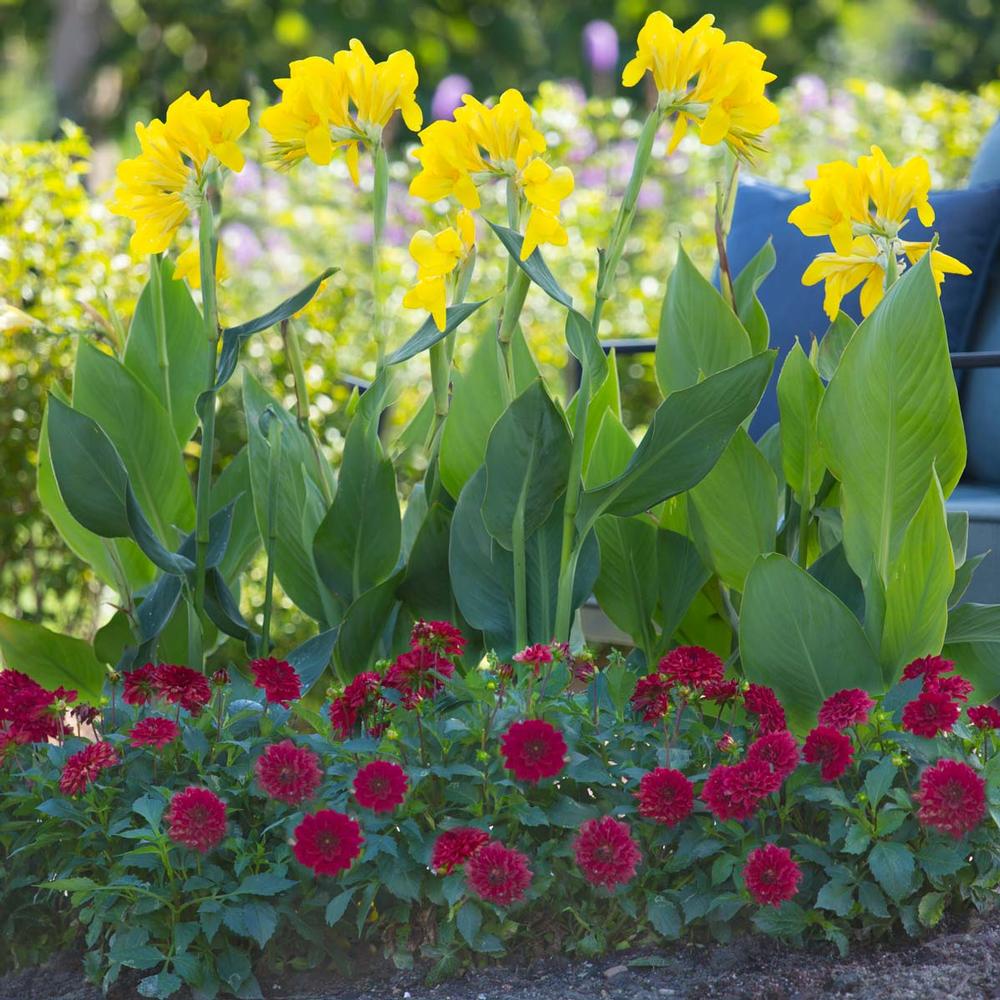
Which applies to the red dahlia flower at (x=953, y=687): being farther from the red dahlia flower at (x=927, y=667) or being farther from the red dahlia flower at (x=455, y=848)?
the red dahlia flower at (x=455, y=848)

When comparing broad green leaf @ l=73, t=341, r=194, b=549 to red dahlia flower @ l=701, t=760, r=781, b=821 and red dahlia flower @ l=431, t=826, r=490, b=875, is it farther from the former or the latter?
red dahlia flower @ l=701, t=760, r=781, b=821

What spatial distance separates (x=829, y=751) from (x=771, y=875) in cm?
13

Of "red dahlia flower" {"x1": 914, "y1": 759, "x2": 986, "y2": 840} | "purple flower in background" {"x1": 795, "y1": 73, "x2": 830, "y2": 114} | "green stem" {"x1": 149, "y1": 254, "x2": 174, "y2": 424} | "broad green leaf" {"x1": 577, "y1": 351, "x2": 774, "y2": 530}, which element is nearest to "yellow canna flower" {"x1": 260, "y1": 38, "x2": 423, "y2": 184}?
"green stem" {"x1": 149, "y1": 254, "x2": 174, "y2": 424}

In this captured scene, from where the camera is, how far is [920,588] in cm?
144

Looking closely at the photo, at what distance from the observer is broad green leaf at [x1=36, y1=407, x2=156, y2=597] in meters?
1.89

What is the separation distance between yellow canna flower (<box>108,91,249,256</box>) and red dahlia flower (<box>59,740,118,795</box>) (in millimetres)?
618

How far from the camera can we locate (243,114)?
1.53 metres

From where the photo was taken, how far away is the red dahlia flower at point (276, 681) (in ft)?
4.44

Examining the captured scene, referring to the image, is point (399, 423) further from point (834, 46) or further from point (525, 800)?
point (834, 46)

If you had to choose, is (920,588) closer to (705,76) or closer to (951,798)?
(951,798)

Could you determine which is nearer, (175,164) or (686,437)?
(686,437)

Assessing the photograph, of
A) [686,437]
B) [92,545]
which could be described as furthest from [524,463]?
[92,545]

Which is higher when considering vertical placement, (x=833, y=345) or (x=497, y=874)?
(x=833, y=345)

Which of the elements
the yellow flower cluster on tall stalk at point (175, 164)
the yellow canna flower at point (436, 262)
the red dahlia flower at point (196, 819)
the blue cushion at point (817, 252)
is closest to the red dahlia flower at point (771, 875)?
the red dahlia flower at point (196, 819)
